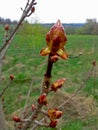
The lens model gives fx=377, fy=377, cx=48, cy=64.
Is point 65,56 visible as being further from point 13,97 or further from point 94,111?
point 13,97

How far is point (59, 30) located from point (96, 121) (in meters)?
6.67

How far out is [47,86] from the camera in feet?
3.28

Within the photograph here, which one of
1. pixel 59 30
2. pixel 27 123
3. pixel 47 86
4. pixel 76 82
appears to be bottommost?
pixel 76 82

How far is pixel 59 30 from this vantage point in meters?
0.96

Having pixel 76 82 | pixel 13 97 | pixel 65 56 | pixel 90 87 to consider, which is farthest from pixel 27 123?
pixel 76 82

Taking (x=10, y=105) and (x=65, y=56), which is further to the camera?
(x=10, y=105)

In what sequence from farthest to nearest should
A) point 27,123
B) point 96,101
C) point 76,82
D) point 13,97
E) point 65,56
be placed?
point 76,82, point 13,97, point 96,101, point 27,123, point 65,56

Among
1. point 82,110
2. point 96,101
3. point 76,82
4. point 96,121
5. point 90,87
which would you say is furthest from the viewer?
point 76,82

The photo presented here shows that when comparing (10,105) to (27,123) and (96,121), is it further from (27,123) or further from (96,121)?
(27,123)

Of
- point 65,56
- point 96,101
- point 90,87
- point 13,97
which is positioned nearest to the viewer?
point 65,56

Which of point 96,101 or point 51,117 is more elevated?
point 51,117

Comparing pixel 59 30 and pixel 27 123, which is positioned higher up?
pixel 59 30

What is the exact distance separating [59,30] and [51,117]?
0.76 feet

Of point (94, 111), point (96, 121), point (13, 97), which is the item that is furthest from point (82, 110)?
point (13, 97)
